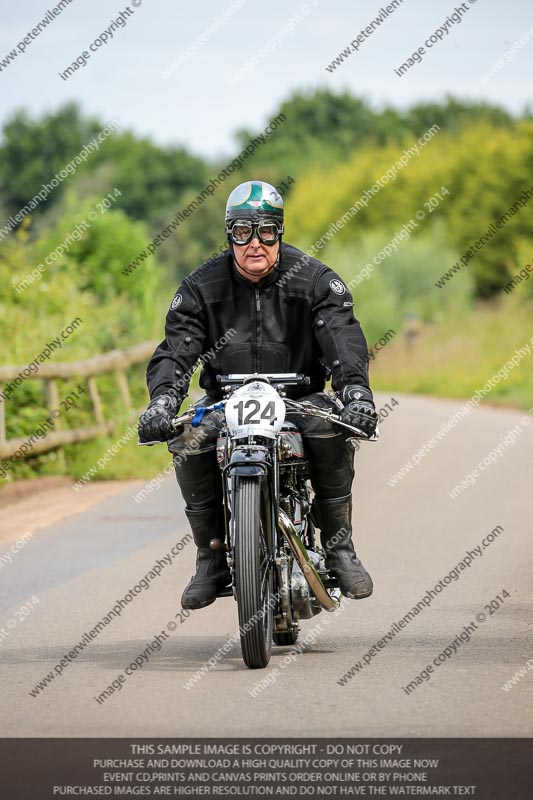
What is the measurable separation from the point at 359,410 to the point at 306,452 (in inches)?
16.3

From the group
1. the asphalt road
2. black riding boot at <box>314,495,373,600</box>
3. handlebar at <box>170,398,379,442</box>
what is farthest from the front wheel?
black riding boot at <box>314,495,373,600</box>

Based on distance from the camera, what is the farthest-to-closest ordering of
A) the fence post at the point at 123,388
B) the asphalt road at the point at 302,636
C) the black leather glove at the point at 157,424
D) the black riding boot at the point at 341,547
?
the fence post at the point at 123,388 < the black riding boot at the point at 341,547 < the black leather glove at the point at 157,424 < the asphalt road at the point at 302,636

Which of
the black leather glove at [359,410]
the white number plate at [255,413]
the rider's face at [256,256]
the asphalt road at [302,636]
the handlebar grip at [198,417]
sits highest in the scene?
the rider's face at [256,256]

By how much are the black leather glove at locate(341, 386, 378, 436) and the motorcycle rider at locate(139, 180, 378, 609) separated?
24 mm

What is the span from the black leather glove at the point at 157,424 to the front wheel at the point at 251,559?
1.63 feet

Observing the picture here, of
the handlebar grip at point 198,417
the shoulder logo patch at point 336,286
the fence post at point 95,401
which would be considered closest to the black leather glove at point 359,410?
the shoulder logo patch at point 336,286

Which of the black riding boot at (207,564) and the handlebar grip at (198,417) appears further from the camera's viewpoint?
the black riding boot at (207,564)

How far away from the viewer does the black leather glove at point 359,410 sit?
6598mm

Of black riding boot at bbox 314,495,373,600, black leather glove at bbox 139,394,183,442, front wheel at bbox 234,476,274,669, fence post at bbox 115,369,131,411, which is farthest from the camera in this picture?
fence post at bbox 115,369,131,411

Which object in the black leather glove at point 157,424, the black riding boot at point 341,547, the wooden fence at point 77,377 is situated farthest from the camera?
the wooden fence at point 77,377

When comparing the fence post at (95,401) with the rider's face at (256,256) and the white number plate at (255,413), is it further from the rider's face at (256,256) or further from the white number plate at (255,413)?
the white number plate at (255,413)

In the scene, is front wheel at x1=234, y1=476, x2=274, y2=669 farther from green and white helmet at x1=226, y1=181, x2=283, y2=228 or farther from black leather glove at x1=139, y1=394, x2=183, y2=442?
green and white helmet at x1=226, y1=181, x2=283, y2=228

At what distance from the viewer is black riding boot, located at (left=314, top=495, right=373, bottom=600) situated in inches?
280
